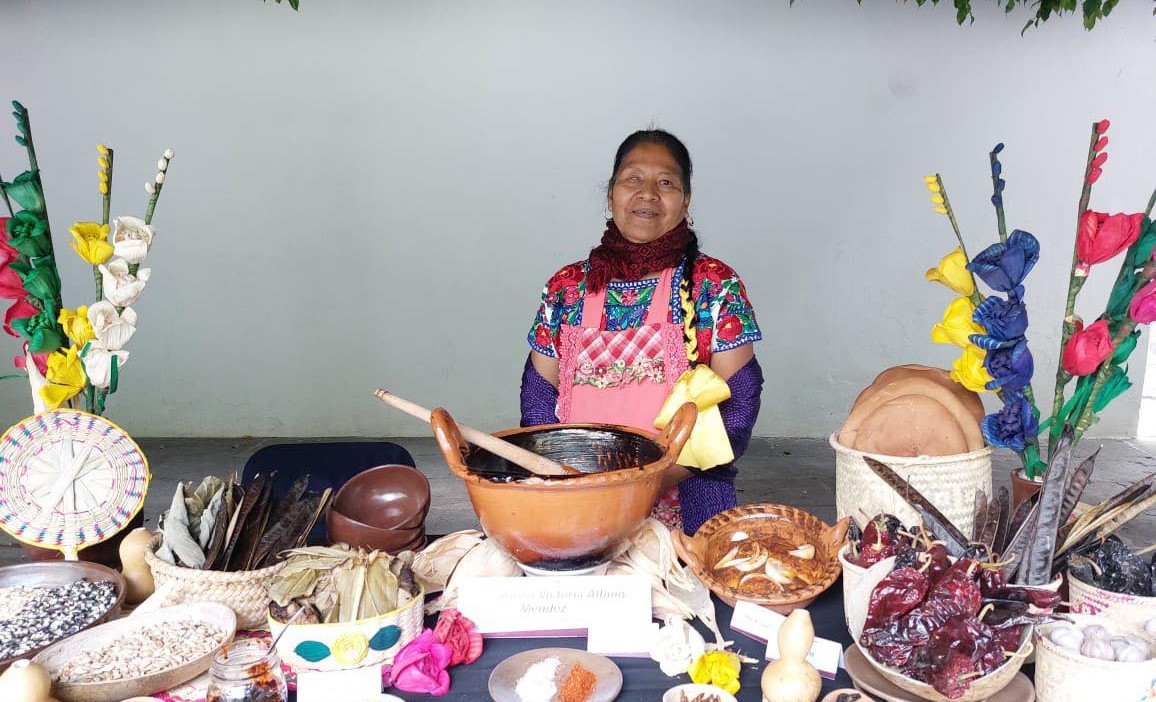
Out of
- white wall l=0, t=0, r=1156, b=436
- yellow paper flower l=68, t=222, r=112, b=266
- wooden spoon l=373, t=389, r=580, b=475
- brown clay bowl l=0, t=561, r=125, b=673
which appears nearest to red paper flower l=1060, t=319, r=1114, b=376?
wooden spoon l=373, t=389, r=580, b=475

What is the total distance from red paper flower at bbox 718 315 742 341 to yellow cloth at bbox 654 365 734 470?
539mm

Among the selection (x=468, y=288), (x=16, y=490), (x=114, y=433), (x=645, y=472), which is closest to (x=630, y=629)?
(x=645, y=472)

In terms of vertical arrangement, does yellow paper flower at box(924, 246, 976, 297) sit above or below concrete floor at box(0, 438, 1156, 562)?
above

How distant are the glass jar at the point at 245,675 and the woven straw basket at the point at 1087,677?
104cm

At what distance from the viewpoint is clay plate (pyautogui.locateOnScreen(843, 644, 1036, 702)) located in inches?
41.7

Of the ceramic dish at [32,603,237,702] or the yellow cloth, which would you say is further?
the yellow cloth

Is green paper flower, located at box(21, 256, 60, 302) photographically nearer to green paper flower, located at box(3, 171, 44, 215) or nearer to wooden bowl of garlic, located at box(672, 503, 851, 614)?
green paper flower, located at box(3, 171, 44, 215)

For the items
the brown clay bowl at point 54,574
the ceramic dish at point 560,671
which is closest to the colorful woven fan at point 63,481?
the brown clay bowl at point 54,574

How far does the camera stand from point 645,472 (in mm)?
1259

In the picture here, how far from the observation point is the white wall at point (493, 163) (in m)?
5.09

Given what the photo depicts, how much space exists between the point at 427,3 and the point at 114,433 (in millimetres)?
4294

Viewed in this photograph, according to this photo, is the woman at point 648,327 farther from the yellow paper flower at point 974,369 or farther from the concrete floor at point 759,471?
the concrete floor at point 759,471

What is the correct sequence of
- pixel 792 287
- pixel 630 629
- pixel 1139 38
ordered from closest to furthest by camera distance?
pixel 630 629 → pixel 1139 38 → pixel 792 287

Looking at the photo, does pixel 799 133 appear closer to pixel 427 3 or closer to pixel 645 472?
pixel 427 3
